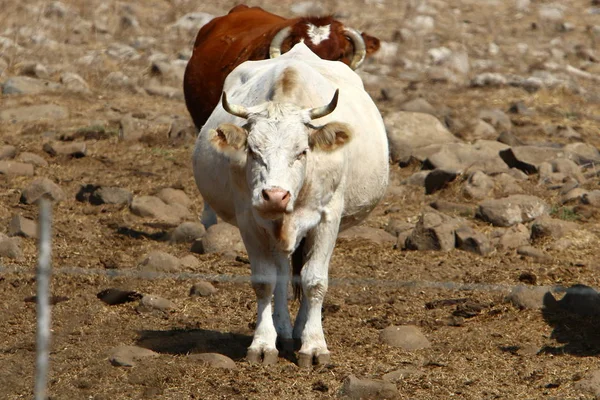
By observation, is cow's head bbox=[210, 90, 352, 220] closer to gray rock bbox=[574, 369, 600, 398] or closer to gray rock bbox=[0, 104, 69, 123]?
gray rock bbox=[574, 369, 600, 398]

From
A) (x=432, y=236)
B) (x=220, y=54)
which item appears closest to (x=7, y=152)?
(x=220, y=54)

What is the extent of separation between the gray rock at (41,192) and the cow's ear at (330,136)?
475 centimetres

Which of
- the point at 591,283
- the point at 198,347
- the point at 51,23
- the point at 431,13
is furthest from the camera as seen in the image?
the point at 431,13

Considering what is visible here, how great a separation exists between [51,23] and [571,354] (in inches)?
541

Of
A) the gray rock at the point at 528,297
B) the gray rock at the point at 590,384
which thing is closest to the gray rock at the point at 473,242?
the gray rock at the point at 528,297

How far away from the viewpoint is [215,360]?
20.3ft

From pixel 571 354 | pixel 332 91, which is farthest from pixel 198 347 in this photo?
pixel 571 354

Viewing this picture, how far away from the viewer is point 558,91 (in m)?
16.6

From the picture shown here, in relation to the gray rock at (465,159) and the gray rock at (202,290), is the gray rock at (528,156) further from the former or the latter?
the gray rock at (202,290)

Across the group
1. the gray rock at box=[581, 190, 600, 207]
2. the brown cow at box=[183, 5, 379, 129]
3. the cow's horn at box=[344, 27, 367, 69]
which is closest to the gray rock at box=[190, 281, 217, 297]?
the brown cow at box=[183, 5, 379, 129]

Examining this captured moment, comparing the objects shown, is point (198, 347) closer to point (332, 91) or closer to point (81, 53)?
point (332, 91)

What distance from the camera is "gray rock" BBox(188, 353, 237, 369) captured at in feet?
20.2

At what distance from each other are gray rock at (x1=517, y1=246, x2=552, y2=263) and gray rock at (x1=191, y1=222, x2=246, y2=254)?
2188 millimetres

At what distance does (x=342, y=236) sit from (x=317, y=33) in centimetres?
173
